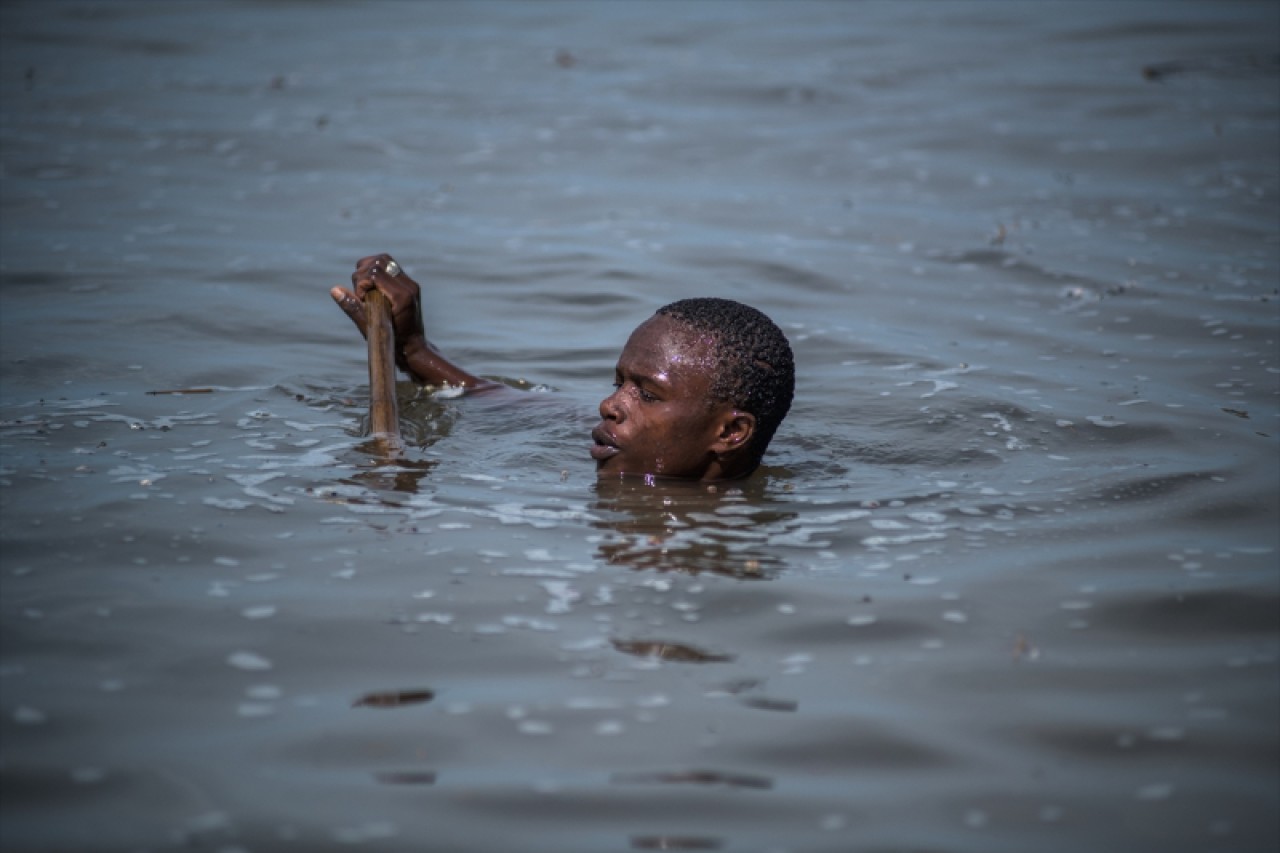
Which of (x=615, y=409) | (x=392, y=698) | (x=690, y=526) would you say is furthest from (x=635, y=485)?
(x=392, y=698)

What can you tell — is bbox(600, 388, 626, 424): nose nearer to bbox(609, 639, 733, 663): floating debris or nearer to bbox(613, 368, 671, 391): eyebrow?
bbox(613, 368, 671, 391): eyebrow

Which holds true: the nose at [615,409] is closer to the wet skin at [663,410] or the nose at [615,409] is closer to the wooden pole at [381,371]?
the wet skin at [663,410]

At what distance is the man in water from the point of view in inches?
236

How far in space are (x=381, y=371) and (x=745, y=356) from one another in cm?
169

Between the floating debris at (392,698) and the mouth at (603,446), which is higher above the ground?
the mouth at (603,446)

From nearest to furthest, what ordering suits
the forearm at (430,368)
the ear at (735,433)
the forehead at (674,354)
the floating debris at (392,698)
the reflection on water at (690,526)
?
the floating debris at (392,698)
the reflection on water at (690,526)
the forehead at (674,354)
the ear at (735,433)
the forearm at (430,368)

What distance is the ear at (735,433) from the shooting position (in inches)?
240

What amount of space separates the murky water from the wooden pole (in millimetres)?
210

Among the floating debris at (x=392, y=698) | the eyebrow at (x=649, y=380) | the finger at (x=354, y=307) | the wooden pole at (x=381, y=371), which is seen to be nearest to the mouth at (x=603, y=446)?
the eyebrow at (x=649, y=380)

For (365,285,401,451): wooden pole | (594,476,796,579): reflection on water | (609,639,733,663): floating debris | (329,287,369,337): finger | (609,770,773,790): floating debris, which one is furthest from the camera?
(329,287,369,337): finger

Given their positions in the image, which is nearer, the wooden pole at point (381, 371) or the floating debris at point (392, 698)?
the floating debris at point (392, 698)

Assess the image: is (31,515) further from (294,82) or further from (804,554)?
(294,82)

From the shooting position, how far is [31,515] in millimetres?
5180

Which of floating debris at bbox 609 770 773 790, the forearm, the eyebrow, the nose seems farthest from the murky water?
the eyebrow
